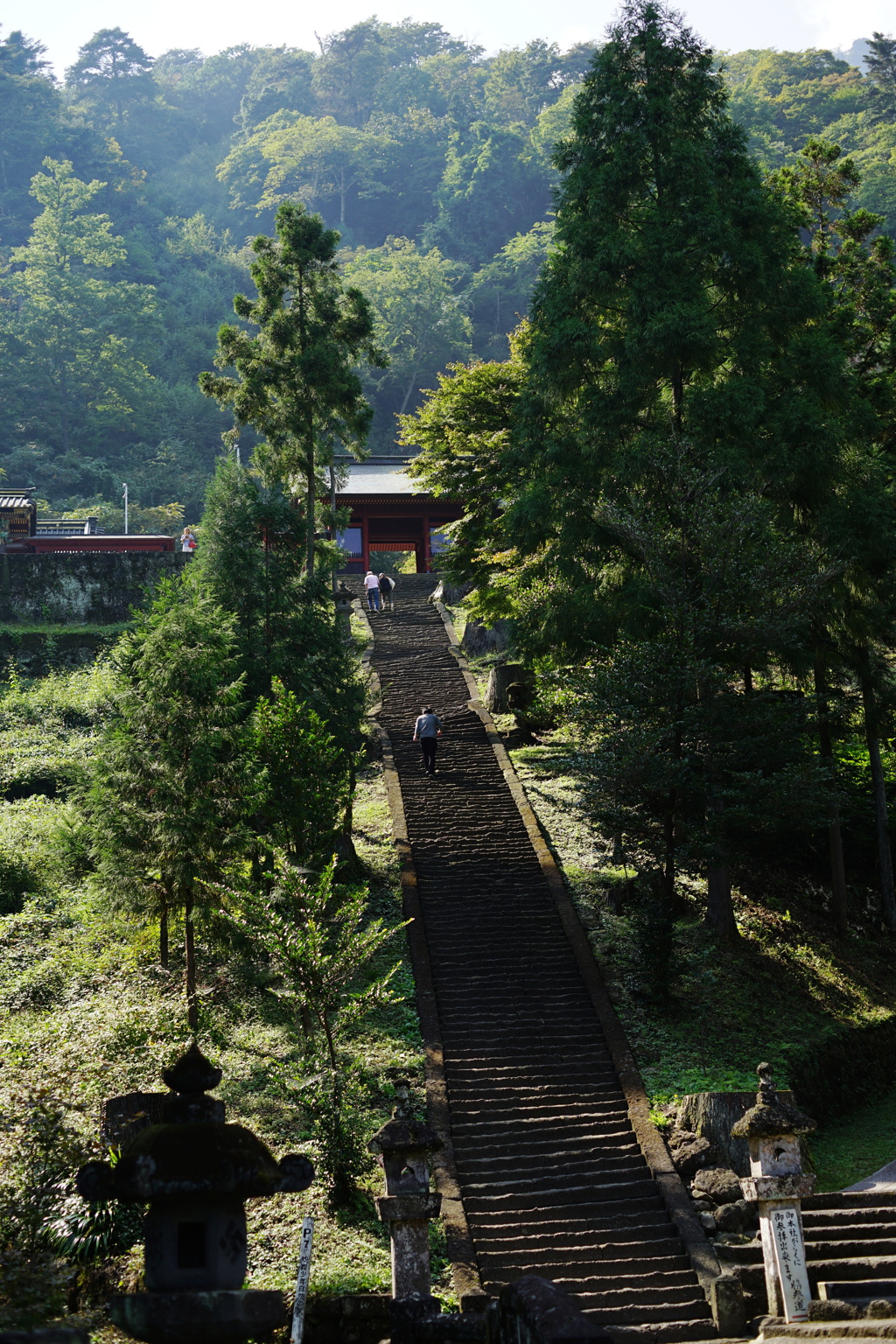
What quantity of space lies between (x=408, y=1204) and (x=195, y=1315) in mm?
4603

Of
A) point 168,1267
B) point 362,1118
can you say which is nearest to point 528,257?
point 362,1118

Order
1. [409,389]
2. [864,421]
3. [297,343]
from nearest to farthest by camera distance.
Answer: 1. [864,421]
2. [297,343]
3. [409,389]

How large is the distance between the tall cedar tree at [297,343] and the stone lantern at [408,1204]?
39.7 ft

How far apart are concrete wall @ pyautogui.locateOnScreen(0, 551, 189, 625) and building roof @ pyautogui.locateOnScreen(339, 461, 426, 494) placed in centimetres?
855

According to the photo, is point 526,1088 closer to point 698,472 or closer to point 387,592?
point 698,472

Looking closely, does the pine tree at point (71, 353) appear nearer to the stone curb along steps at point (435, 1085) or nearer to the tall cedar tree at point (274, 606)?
the stone curb along steps at point (435, 1085)

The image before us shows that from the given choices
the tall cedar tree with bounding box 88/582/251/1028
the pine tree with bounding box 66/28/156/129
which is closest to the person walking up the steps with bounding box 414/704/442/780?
the tall cedar tree with bounding box 88/582/251/1028

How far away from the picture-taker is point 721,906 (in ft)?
54.3

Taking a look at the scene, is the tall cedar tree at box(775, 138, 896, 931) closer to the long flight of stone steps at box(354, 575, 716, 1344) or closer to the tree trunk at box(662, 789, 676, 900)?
the tree trunk at box(662, 789, 676, 900)

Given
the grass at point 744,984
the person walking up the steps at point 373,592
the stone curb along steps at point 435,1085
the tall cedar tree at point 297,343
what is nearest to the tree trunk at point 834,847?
the grass at point 744,984

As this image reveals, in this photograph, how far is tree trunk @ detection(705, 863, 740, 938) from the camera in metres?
16.5

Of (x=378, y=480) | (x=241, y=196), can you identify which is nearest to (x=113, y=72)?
(x=241, y=196)

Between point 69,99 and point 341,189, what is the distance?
30474 millimetres

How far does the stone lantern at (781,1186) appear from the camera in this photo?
873 centimetres
